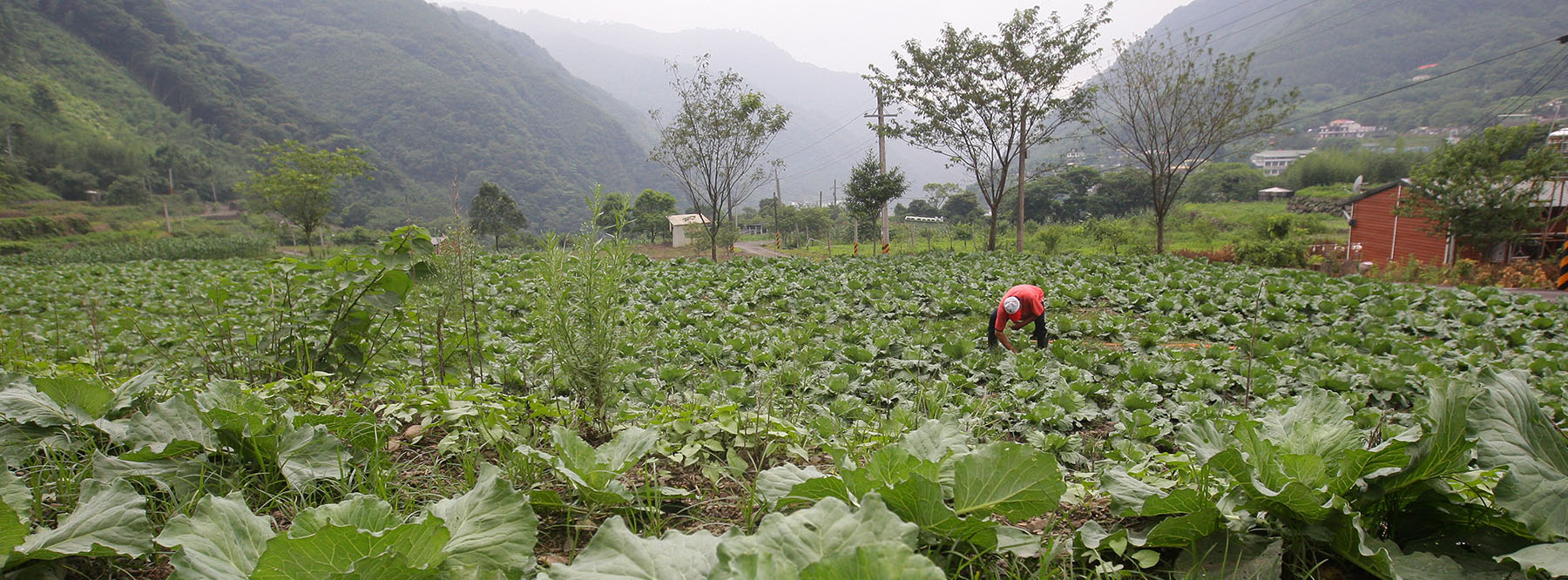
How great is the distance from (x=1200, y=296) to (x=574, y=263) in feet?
33.3

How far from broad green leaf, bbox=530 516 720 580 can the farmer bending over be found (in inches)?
243

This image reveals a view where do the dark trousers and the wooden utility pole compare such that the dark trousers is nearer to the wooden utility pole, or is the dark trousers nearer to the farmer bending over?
the farmer bending over

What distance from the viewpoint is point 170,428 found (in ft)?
5.75

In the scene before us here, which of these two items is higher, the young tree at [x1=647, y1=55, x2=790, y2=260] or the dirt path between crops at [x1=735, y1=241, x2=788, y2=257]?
the young tree at [x1=647, y1=55, x2=790, y2=260]

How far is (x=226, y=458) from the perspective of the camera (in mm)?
1800

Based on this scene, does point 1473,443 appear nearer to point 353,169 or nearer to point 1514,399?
point 1514,399


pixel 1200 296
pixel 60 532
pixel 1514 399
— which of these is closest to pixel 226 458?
pixel 60 532

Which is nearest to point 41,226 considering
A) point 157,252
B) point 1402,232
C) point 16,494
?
point 157,252

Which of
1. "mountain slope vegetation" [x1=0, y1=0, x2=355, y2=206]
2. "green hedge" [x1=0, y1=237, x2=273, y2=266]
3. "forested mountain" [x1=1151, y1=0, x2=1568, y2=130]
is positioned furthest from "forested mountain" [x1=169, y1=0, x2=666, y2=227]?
"forested mountain" [x1=1151, y1=0, x2=1568, y2=130]

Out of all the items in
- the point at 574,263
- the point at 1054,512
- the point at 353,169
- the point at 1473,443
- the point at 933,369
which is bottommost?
the point at 933,369

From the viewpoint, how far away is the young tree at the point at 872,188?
25.3 m

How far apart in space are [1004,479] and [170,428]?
227 cm

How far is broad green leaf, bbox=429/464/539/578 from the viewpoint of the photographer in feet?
3.90

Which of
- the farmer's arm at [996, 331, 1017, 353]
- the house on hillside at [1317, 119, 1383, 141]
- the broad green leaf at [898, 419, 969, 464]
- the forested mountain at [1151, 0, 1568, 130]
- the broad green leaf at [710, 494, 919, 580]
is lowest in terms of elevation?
the farmer's arm at [996, 331, 1017, 353]
